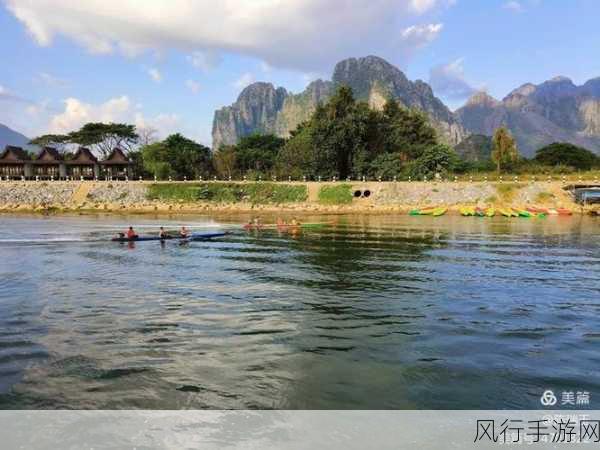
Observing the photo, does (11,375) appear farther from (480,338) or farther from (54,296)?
(480,338)

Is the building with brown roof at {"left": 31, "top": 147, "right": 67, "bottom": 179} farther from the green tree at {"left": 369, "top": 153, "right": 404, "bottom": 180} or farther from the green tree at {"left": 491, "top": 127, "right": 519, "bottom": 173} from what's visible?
the green tree at {"left": 491, "top": 127, "right": 519, "bottom": 173}

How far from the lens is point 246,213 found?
7688 centimetres

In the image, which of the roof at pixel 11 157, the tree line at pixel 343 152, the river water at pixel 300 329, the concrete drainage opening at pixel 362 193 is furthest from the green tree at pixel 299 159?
the river water at pixel 300 329

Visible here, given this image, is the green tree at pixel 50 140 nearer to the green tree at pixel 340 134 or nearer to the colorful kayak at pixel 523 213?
the green tree at pixel 340 134

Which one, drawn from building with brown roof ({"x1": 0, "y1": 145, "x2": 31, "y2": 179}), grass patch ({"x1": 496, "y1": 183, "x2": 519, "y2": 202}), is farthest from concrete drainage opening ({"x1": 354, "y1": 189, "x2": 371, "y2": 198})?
building with brown roof ({"x1": 0, "y1": 145, "x2": 31, "y2": 179})

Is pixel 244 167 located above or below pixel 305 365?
above

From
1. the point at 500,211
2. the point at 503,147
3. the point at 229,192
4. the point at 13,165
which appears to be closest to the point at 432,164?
the point at 503,147

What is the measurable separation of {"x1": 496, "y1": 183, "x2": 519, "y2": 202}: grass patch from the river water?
43.3 metres

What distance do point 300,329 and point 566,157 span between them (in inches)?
4389

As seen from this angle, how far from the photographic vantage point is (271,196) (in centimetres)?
8388

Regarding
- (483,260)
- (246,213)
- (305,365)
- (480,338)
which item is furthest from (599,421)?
(246,213)

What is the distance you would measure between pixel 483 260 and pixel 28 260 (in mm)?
26479

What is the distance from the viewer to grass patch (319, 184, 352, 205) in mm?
79625

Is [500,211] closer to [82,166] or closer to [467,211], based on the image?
[467,211]
